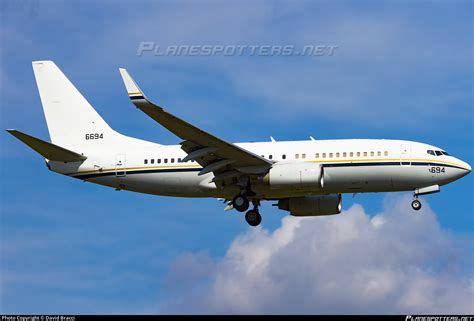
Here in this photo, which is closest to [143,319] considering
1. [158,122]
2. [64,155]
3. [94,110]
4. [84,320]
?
[84,320]

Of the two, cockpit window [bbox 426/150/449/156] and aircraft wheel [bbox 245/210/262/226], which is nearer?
cockpit window [bbox 426/150/449/156]

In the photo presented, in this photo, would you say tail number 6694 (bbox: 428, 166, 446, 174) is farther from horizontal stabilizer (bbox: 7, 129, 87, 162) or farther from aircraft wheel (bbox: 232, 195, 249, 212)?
horizontal stabilizer (bbox: 7, 129, 87, 162)

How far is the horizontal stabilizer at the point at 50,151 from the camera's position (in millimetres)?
48000

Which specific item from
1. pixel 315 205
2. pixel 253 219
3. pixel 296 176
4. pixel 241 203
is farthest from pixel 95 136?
pixel 315 205

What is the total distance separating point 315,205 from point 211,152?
8.05 m

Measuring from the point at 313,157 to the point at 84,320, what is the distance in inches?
771

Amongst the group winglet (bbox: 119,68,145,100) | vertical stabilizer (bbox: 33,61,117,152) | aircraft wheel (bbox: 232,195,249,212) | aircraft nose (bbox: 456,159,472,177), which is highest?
vertical stabilizer (bbox: 33,61,117,152)

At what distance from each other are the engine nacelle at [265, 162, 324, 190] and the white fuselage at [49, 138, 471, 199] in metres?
0.57

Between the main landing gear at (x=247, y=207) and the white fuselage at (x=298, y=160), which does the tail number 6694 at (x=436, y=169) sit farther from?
the main landing gear at (x=247, y=207)

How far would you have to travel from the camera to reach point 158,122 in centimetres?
4378

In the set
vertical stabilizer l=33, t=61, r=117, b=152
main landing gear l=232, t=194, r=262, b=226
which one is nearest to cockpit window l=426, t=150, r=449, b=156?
main landing gear l=232, t=194, r=262, b=226

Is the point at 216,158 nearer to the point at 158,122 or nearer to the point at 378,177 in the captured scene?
the point at 158,122

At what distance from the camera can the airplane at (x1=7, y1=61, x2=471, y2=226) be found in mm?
46406

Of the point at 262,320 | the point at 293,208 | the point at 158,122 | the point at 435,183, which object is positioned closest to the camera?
the point at 262,320
